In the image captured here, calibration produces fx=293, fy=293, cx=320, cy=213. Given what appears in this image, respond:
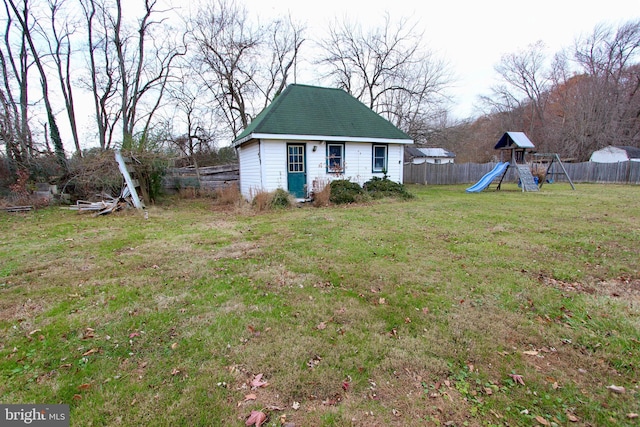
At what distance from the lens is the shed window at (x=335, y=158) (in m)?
11.7

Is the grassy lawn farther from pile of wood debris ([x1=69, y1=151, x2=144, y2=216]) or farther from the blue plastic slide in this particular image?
the blue plastic slide

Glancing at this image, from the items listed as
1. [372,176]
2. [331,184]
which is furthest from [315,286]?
[372,176]

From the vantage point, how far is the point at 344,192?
10672 millimetres

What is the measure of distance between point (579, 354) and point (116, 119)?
73.2 ft

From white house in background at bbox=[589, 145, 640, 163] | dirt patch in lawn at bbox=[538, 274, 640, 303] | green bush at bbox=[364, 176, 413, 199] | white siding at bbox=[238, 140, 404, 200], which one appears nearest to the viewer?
dirt patch in lawn at bbox=[538, 274, 640, 303]

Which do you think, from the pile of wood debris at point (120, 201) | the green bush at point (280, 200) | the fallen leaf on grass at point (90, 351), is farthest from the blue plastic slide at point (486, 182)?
the fallen leaf on grass at point (90, 351)

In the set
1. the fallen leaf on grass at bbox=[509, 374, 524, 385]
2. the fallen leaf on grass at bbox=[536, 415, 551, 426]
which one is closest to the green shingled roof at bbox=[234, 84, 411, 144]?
the fallen leaf on grass at bbox=[509, 374, 524, 385]

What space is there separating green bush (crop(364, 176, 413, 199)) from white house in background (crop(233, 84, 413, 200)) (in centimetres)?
54

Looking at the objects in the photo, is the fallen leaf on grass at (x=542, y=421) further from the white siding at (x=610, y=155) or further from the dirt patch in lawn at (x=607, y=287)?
the white siding at (x=610, y=155)

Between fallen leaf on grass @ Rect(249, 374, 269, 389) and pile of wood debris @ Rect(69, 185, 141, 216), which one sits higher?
pile of wood debris @ Rect(69, 185, 141, 216)

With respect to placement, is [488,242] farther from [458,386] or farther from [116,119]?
[116,119]

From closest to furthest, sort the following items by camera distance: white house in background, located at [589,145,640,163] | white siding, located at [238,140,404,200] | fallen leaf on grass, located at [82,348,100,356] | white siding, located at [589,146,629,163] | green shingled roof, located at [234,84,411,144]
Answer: fallen leaf on grass, located at [82,348,100,356]
white siding, located at [238,140,404,200]
green shingled roof, located at [234,84,411,144]
white house in background, located at [589,145,640,163]
white siding, located at [589,146,629,163]
